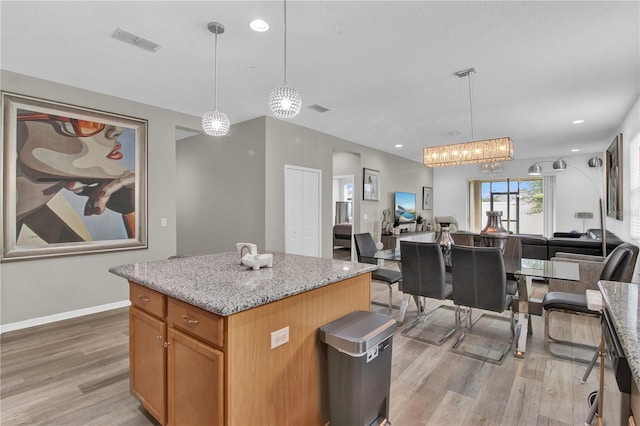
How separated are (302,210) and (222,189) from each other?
1440 millimetres

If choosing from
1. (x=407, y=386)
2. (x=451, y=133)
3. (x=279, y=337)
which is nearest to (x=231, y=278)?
(x=279, y=337)

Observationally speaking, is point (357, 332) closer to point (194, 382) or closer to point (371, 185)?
point (194, 382)

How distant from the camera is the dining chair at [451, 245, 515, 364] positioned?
273 centimetres

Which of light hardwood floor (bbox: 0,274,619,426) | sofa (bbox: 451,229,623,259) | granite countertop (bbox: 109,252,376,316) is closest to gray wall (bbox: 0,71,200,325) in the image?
light hardwood floor (bbox: 0,274,619,426)

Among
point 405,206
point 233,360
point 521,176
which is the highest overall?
point 521,176

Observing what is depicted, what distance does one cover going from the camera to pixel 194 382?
4.93 ft

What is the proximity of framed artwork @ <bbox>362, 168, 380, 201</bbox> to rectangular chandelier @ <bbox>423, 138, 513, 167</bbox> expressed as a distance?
2.71 meters

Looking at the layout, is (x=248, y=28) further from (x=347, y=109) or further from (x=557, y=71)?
(x=557, y=71)

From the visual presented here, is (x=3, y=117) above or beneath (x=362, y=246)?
above

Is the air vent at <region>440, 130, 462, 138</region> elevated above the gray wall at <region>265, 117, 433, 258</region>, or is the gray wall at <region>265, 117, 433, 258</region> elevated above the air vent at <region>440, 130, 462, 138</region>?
the air vent at <region>440, 130, 462, 138</region>

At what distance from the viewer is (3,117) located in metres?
3.28

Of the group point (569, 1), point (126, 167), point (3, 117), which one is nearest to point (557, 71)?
point (569, 1)

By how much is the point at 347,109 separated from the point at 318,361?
12.2 ft

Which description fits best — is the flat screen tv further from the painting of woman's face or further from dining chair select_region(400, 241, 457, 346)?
the painting of woman's face
